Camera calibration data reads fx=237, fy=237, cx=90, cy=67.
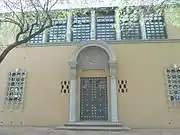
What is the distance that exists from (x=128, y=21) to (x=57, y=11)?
311cm

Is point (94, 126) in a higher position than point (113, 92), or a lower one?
lower

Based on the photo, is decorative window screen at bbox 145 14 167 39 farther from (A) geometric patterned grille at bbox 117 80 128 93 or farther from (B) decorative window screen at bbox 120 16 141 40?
(A) geometric patterned grille at bbox 117 80 128 93

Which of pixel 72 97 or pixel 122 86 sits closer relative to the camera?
pixel 72 97

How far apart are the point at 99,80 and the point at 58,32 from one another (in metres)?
3.19

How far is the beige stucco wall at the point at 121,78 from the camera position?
31.6ft

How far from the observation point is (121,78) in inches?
398

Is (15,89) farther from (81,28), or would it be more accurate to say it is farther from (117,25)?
(117,25)

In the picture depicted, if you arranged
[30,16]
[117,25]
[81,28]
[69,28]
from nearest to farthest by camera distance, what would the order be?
[30,16], [117,25], [69,28], [81,28]

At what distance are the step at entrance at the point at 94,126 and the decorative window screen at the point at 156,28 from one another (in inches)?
175

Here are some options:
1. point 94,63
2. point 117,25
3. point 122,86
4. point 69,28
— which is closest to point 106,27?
point 117,25

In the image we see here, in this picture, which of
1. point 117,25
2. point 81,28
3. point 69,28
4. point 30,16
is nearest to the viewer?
point 30,16

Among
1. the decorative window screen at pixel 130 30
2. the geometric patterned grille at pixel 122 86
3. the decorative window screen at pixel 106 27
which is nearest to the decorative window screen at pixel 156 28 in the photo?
the decorative window screen at pixel 130 30

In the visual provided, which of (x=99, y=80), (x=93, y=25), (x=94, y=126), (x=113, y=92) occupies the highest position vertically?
(x=93, y=25)

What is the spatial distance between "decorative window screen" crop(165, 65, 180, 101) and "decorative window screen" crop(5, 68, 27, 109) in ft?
20.2
